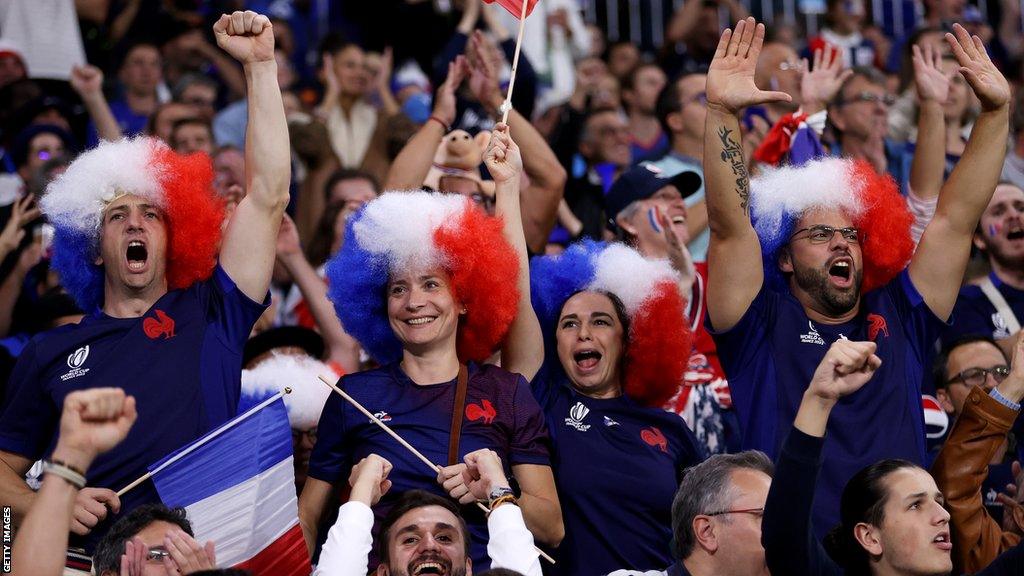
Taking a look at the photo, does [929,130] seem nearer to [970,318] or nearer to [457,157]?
[970,318]

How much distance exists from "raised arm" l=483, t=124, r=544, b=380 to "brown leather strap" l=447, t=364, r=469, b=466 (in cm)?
45

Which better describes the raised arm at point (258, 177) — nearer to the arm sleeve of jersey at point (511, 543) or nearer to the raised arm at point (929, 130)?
the arm sleeve of jersey at point (511, 543)

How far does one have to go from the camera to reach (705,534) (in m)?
5.29

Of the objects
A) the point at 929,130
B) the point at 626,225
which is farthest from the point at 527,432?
the point at 929,130

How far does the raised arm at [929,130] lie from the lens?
7621mm

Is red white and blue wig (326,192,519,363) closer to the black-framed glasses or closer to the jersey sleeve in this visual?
the jersey sleeve

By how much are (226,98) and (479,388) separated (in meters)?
6.31

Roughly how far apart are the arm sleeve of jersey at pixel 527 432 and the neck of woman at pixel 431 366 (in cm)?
28

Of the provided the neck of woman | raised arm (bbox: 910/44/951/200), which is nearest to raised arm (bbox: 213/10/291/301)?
the neck of woman

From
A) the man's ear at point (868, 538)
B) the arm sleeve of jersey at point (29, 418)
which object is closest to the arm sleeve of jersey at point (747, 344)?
the man's ear at point (868, 538)

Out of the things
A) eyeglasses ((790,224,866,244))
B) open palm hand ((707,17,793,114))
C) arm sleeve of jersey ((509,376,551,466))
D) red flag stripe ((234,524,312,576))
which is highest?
open palm hand ((707,17,793,114))

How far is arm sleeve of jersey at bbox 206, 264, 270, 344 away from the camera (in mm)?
5699

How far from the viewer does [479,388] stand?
5.86m

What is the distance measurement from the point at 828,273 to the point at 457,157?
2.31 m
